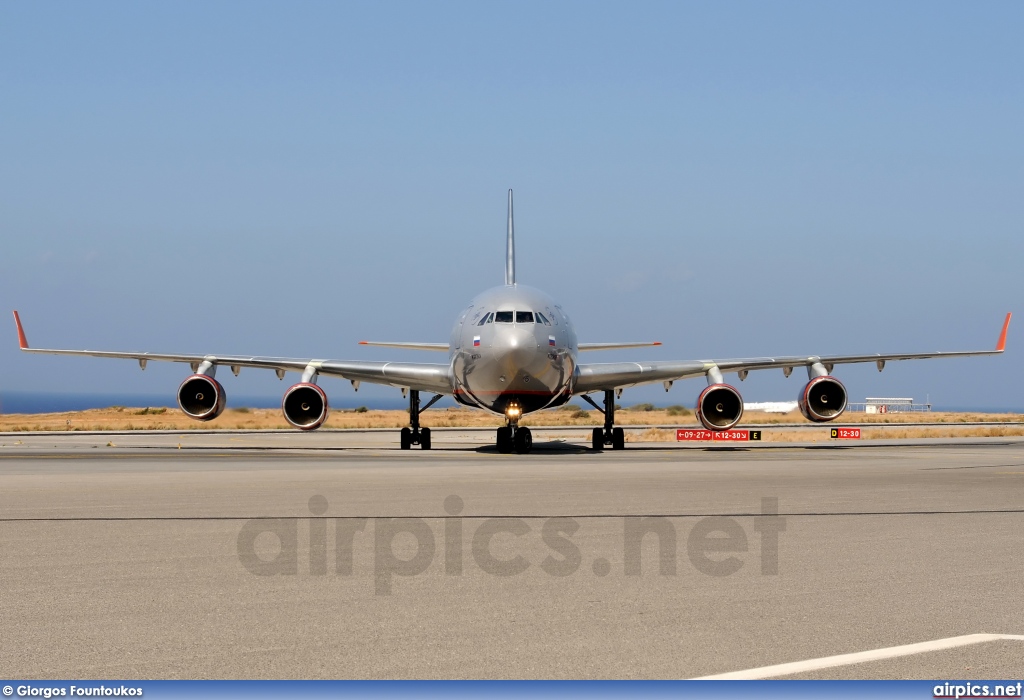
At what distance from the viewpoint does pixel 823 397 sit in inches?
1337

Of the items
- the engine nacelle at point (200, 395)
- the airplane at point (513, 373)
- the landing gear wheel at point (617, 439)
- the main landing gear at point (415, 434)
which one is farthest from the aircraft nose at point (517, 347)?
the engine nacelle at point (200, 395)

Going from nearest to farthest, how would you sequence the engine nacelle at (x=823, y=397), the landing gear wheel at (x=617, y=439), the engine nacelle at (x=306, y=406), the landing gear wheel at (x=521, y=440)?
1. the landing gear wheel at (x=521, y=440)
2. the engine nacelle at (x=306, y=406)
3. the engine nacelle at (x=823, y=397)
4. the landing gear wheel at (x=617, y=439)

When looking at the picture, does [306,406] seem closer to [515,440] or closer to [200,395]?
[200,395]

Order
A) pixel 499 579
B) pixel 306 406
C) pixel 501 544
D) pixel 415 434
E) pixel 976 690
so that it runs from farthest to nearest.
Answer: pixel 415 434
pixel 306 406
pixel 501 544
pixel 499 579
pixel 976 690

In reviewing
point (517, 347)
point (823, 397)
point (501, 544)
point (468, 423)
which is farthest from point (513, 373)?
point (468, 423)

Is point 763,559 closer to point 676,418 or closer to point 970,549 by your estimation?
point 970,549

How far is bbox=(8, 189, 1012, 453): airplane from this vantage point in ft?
98.3

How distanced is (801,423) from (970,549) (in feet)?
226

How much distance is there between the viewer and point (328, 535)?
10.6 m

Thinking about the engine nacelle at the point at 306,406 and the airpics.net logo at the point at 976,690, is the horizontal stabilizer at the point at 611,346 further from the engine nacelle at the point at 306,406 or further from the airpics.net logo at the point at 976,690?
the airpics.net logo at the point at 976,690

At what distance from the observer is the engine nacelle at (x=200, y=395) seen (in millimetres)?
32875

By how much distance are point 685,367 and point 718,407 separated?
2093 mm

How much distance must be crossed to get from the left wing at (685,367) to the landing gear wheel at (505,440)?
13.2ft

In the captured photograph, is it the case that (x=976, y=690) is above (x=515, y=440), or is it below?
below
